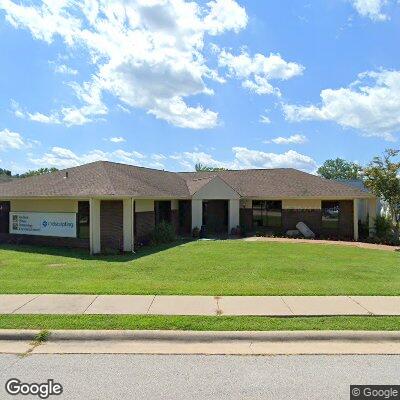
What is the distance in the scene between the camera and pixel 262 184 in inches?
1055

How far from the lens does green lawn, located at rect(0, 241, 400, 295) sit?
9383 mm

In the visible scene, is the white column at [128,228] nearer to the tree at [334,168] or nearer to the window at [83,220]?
the window at [83,220]

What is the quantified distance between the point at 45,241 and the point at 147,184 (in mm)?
6065

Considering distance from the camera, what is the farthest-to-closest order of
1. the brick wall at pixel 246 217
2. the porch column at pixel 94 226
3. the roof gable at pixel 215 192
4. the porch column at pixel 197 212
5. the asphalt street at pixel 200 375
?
the brick wall at pixel 246 217
the roof gable at pixel 215 192
the porch column at pixel 197 212
the porch column at pixel 94 226
the asphalt street at pixel 200 375

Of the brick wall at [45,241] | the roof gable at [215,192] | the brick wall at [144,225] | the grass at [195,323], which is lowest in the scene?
the grass at [195,323]

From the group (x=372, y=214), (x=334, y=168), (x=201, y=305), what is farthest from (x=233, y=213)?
(x=334, y=168)

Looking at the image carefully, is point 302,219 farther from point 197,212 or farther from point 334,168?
point 334,168

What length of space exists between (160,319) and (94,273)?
5.49 meters

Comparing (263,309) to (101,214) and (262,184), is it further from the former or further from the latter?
(262,184)

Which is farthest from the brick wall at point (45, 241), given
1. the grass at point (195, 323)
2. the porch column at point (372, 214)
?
the porch column at point (372, 214)

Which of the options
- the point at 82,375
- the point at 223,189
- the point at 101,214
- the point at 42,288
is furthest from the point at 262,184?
the point at 82,375

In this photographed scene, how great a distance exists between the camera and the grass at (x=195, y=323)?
6.61m

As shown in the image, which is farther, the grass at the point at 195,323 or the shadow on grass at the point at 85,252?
the shadow on grass at the point at 85,252

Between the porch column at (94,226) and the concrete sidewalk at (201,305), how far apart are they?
7.81m
